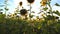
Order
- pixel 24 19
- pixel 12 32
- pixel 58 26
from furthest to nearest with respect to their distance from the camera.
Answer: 1. pixel 24 19
2. pixel 12 32
3. pixel 58 26

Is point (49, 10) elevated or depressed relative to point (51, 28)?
elevated

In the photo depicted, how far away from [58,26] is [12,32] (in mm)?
1199

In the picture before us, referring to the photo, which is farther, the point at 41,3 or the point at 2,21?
the point at 2,21

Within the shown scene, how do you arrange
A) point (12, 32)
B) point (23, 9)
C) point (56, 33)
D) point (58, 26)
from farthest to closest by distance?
1. point (23, 9)
2. point (12, 32)
3. point (56, 33)
4. point (58, 26)

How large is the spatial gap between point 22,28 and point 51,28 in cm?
84

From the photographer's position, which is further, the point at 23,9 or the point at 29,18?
the point at 23,9

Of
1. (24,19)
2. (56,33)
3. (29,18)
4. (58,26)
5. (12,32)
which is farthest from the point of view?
(24,19)

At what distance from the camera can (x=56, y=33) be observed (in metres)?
4.75

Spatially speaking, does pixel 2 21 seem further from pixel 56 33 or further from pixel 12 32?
pixel 56 33

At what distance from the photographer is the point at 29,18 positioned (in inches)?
223

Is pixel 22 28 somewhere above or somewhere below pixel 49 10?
below

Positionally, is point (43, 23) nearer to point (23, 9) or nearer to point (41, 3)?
point (41, 3)

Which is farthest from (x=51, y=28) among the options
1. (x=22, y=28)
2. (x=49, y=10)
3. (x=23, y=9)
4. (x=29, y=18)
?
(x=23, y=9)

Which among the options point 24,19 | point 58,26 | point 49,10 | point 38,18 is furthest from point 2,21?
point 58,26
